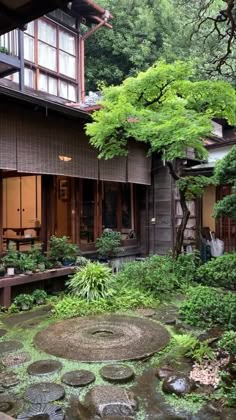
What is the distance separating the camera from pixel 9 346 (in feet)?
16.1

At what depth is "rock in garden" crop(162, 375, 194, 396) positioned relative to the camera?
362 centimetres

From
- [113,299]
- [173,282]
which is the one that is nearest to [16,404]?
[113,299]

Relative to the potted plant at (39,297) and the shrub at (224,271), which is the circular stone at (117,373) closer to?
the shrub at (224,271)

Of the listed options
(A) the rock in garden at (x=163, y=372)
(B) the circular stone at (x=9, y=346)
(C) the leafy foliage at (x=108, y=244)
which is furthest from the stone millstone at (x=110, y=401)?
(C) the leafy foliage at (x=108, y=244)

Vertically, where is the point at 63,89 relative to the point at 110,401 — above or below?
above

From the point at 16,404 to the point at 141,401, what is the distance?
3.72 feet

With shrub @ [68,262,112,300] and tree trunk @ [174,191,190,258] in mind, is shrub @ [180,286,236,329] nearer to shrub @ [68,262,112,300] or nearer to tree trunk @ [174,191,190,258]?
shrub @ [68,262,112,300]

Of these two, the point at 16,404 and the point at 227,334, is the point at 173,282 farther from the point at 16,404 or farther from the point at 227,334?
the point at 16,404

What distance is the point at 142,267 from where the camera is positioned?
802 cm

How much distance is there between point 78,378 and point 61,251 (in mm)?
4202

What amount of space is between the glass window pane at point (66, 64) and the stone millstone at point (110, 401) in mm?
9923

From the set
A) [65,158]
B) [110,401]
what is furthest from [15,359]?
[65,158]

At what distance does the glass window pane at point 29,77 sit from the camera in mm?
10305

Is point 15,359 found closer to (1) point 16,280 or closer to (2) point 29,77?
(1) point 16,280
